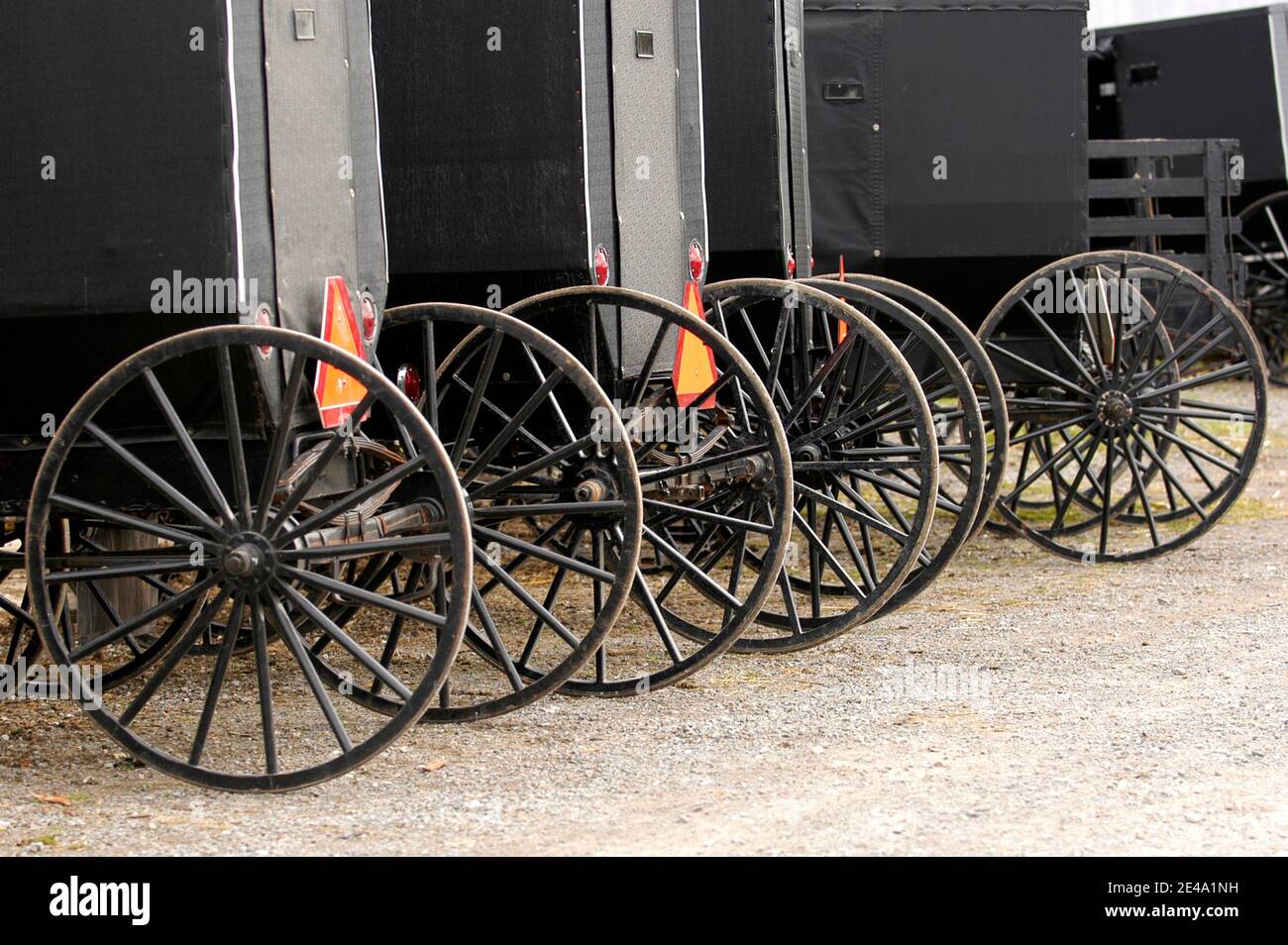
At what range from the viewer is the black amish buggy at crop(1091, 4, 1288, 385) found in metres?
13.2

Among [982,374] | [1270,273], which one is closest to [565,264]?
[982,374]

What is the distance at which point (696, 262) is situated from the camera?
19.0 feet

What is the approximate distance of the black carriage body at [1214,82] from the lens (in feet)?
43.3

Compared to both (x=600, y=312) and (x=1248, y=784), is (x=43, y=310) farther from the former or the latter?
(x=1248, y=784)

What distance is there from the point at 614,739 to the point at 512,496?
800mm

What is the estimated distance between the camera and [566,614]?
652 centimetres

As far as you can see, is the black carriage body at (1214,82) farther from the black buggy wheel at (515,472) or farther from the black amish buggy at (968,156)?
the black buggy wheel at (515,472)

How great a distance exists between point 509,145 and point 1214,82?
9.73 meters

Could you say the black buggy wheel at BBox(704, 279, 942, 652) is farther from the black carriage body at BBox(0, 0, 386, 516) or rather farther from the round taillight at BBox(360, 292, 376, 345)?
the black carriage body at BBox(0, 0, 386, 516)

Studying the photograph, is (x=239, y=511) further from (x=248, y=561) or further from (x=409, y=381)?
(x=409, y=381)

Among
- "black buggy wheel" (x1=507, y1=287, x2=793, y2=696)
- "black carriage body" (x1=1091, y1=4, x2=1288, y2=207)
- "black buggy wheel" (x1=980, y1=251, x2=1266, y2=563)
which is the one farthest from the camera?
"black carriage body" (x1=1091, y1=4, x2=1288, y2=207)

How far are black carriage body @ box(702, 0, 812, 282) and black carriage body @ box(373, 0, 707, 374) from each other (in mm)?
1016

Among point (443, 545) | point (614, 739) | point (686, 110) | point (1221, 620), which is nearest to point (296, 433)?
point (443, 545)

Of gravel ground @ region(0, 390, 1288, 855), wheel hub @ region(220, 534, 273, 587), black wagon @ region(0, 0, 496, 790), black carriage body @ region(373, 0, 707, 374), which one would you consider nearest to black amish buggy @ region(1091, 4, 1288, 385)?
gravel ground @ region(0, 390, 1288, 855)
